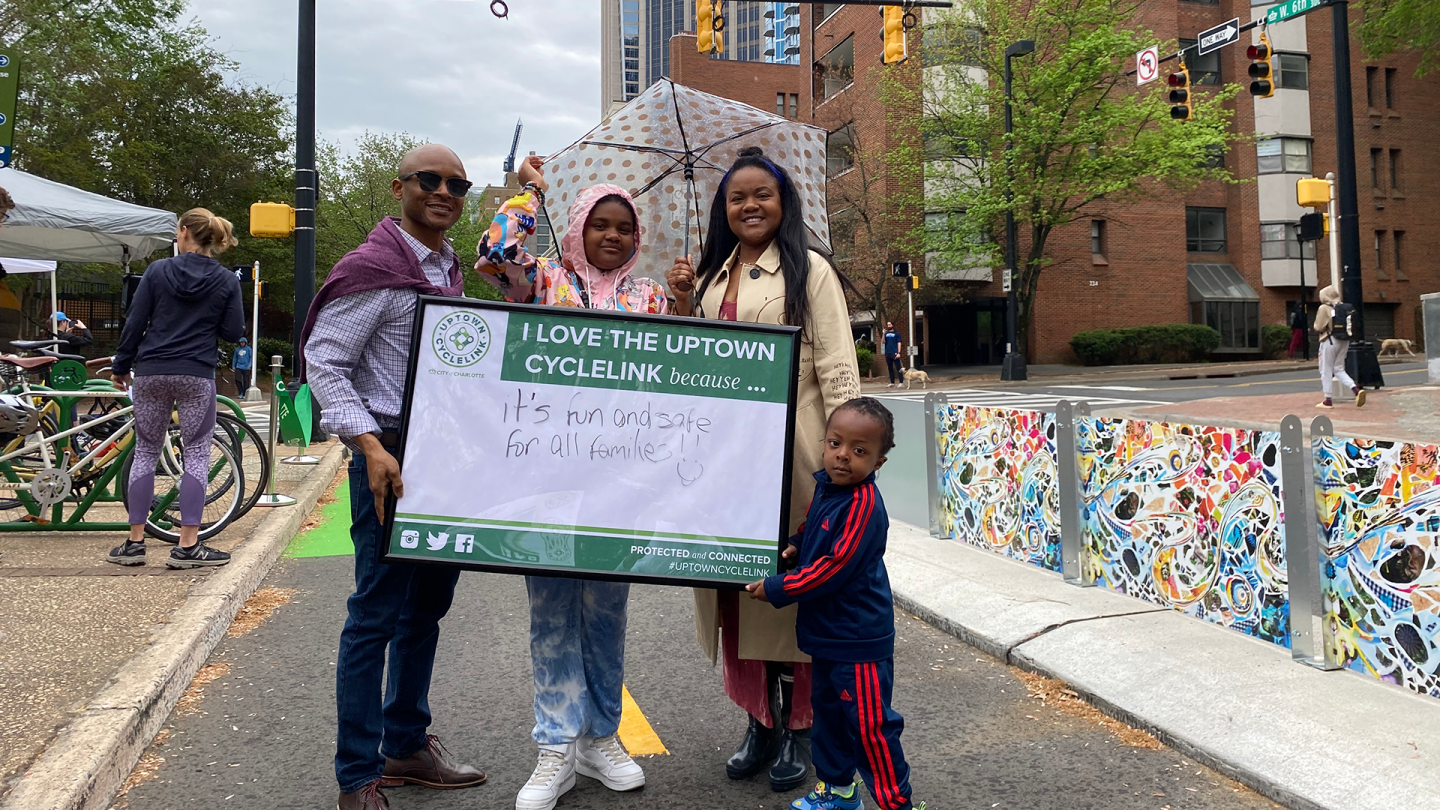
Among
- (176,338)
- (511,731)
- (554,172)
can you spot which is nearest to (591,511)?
(511,731)

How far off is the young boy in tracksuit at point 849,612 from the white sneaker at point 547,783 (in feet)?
2.52

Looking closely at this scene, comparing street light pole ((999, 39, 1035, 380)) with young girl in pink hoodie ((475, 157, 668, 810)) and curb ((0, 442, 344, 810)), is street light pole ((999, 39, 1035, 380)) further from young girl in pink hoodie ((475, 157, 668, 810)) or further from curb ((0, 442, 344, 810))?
young girl in pink hoodie ((475, 157, 668, 810))

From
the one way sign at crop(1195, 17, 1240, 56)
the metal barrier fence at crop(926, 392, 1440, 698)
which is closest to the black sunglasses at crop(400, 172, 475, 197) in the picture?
the metal barrier fence at crop(926, 392, 1440, 698)

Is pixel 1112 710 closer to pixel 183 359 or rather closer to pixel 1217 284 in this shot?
pixel 183 359

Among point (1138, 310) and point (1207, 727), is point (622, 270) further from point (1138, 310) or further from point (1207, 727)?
point (1138, 310)

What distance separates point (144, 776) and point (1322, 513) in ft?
14.6

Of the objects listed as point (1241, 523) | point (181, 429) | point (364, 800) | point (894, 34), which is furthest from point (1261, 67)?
point (364, 800)

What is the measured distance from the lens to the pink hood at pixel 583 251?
3246 mm

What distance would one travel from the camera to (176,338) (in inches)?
227

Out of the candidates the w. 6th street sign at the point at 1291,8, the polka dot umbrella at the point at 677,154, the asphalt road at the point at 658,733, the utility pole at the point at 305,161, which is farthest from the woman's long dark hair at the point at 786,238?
the w. 6th street sign at the point at 1291,8

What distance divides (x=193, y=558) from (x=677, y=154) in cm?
387

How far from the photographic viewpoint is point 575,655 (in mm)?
3170

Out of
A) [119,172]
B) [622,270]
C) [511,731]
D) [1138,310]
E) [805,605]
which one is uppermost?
[119,172]

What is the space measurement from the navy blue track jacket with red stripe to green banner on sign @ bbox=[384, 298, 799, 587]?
0.44 ft
